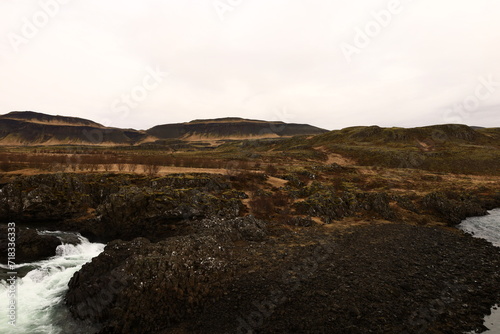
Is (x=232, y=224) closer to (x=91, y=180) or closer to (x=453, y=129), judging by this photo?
(x=91, y=180)

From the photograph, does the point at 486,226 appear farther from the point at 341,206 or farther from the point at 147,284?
the point at 147,284

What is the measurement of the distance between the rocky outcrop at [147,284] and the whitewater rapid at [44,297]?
2.36ft

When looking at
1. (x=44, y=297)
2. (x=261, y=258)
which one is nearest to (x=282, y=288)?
(x=261, y=258)

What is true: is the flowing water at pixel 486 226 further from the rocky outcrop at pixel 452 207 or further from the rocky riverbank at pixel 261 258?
the rocky riverbank at pixel 261 258

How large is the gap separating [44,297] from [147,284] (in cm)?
744

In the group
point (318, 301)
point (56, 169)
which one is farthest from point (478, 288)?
point (56, 169)

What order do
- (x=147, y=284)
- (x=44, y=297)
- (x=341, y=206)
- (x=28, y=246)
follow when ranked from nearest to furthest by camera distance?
(x=147, y=284) < (x=44, y=297) < (x=28, y=246) < (x=341, y=206)

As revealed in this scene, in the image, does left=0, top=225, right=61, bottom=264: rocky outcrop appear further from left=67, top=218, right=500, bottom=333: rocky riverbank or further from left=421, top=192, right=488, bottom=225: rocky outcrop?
left=421, top=192, right=488, bottom=225: rocky outcrop

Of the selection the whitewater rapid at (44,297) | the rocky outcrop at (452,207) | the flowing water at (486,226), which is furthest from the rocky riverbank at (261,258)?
the flowing water at (486,226)

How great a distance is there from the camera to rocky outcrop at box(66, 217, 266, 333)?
1279 centimetres

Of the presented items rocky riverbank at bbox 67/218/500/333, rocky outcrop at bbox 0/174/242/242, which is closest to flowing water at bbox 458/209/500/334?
rocky riverbank at bbox 67/218/500/333

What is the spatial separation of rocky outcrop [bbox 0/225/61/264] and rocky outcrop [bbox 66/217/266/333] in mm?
6854

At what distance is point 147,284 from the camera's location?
14.0 m

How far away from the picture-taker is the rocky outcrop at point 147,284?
42.0 ft
